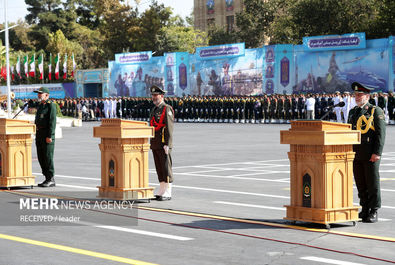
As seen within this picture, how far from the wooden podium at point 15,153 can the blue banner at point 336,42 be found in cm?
3599

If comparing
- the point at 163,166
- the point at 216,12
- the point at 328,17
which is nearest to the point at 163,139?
the point at 163,166

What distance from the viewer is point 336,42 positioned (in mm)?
49375

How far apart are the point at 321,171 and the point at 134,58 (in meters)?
59.6

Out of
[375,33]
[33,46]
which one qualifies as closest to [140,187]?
[375,33]

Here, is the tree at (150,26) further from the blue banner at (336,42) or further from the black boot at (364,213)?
the black boot at (364,213)

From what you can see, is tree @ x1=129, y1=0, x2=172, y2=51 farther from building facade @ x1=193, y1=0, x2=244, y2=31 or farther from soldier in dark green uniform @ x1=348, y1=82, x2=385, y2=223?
soldier in dark green uniform @ x1=348, y1=82, x2=385, y2=223

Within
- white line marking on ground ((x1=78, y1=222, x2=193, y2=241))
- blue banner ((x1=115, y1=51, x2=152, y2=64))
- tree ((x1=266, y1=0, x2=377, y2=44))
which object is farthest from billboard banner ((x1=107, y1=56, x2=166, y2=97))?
white line marking on ground ((x1=78, y1=222, x2=193, y2=241))

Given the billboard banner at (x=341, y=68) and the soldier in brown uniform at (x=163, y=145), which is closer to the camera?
the soldier in brown uniform at (x=163, y=145)

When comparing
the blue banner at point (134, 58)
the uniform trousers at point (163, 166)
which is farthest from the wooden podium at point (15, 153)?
the blue banner at point (134, 58)

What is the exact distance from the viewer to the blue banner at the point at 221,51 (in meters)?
57.1

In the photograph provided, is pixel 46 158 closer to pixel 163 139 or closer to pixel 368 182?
pixel 163 139

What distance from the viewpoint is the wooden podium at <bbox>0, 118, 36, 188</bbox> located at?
14.6 meters

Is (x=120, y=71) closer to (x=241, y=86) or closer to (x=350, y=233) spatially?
(x=241, y=86)

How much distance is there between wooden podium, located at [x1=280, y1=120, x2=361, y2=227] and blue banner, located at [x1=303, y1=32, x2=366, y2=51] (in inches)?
1548
